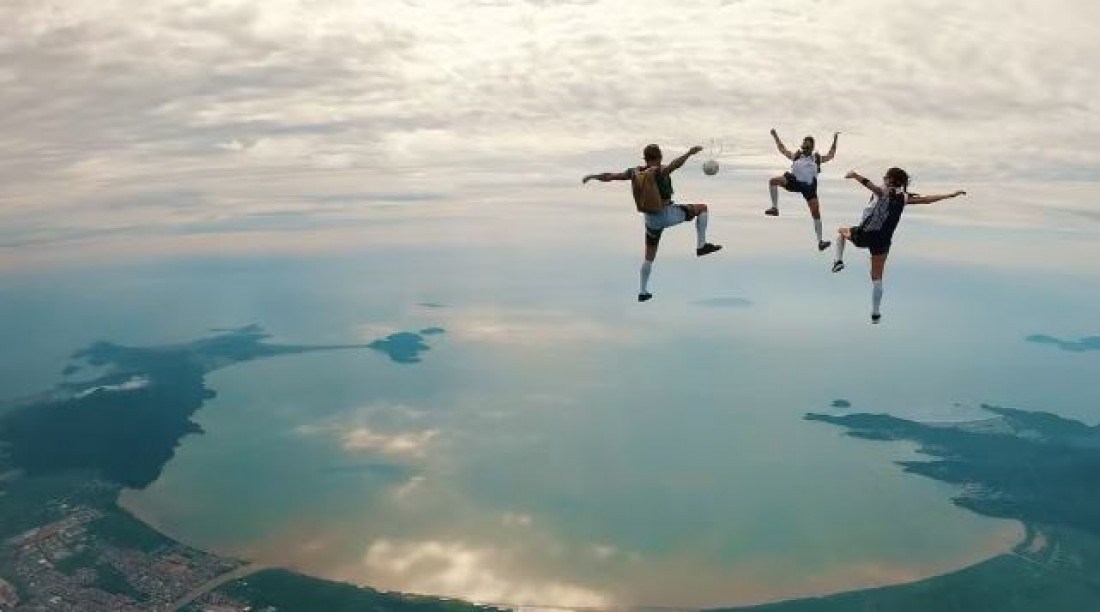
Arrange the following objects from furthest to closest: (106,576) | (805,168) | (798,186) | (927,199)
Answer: (106,576)
(798,186)
(805,168)
(927,199)

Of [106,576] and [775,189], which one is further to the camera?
[106,576]

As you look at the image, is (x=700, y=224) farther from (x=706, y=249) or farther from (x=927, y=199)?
(x=927, y=199)

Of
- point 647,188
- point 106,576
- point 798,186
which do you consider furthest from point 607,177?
point 106,576

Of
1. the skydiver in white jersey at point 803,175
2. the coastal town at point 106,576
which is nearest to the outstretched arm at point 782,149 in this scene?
the skydiver in white jersey at point 803,175

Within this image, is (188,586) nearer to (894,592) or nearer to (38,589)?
(38,589)

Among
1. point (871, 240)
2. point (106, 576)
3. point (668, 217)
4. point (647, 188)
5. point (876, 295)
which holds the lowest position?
point (106, 576)

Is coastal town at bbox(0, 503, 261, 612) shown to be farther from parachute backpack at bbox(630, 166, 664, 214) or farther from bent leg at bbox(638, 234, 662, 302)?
parachute backpack at bbox(630, 166, 664, 214)
